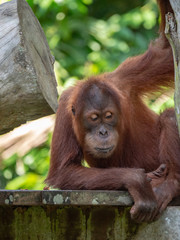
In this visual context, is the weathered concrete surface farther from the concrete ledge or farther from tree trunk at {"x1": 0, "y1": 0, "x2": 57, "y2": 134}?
tree trunk at {"x1": 0, "y1": 0, "x2": 57, "y2": 134}

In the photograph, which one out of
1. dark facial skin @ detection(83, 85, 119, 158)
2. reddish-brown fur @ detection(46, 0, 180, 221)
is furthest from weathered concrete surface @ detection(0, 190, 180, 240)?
dark facial skin @ detection(83, 85, 119, 158)

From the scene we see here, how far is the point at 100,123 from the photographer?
13.9ft

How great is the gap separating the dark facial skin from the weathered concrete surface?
1.89ft

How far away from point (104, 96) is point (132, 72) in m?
0.46

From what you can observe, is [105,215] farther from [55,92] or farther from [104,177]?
[55,92]

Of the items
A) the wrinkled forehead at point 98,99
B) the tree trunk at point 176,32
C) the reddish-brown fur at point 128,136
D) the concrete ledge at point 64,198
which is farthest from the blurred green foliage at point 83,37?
the tree trunk at point 176,32

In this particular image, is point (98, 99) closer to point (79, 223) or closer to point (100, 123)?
point (100, 123)

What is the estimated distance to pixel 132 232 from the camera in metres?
3.75

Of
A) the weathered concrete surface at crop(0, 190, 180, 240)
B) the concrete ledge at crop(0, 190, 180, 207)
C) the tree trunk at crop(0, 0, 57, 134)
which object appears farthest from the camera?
the weathered concrete surface at crop(0, 190, 180, 240)

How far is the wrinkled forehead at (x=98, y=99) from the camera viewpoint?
13.9 feet

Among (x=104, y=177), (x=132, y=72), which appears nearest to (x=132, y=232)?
(x=104, y=177)

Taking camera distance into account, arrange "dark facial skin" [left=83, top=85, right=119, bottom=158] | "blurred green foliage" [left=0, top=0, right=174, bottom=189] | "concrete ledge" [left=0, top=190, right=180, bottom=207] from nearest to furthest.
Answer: "concrete ledge" [left=0, top=190, right=180, bottom=207]
"dark facial skin" [left=83, top=85, right=119, bottom=158]
"blurred green foliage" [left=0, top=0, right=174, bottom=189]

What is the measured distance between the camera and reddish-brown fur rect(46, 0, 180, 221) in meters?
3.97

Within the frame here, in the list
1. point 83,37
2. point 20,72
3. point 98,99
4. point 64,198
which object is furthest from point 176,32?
point 83,37
